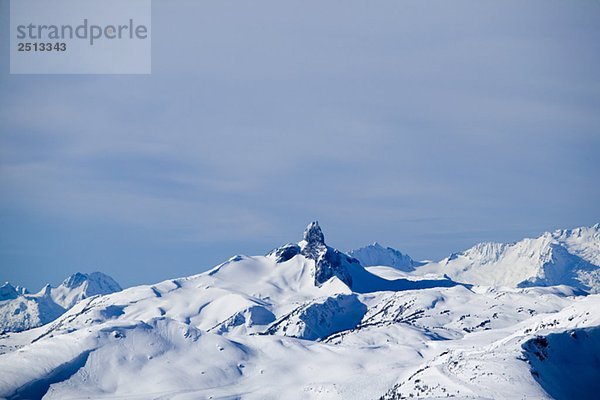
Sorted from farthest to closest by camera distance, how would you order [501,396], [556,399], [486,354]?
[486,354], [556,399], [501,396]

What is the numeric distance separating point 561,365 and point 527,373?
918 inches

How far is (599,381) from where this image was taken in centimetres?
19500

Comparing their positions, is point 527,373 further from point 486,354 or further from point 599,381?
point 599,381

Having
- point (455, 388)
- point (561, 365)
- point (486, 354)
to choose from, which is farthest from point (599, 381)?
point (455, 388)

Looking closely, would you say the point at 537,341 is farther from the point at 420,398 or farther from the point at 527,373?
the point at 420,398

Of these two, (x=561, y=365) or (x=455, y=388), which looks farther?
(x=561, y=365)

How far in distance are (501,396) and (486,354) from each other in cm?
3746

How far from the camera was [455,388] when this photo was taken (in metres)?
165

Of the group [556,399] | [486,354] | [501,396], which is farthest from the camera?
[486,354]

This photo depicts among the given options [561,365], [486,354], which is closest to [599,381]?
[561,365]

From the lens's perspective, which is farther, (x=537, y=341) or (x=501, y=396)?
(x=537, y=341)

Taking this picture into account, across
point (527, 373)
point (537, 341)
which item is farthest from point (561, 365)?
point (527, 373)

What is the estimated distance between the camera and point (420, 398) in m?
158

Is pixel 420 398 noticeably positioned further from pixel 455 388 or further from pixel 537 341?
pixel 537 341
